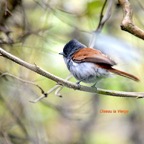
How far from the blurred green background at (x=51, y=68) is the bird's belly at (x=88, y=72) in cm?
53

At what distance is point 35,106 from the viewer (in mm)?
4004

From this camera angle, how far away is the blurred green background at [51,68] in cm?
359

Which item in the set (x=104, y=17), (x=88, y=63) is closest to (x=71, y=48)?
(x=88, y=63)

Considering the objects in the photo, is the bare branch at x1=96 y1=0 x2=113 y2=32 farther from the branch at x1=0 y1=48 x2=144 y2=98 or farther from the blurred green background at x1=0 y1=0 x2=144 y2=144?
the branch at x1=0 y1=48 x2=144 y2=98

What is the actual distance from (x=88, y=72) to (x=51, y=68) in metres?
1.26

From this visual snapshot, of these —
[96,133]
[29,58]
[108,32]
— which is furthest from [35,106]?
[96,133]

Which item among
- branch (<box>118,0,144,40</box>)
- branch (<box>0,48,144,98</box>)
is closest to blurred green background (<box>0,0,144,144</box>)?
branch (<box>0,48,144,98</box>)

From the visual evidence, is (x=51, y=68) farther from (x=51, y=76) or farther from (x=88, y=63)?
(x=51, y=76)

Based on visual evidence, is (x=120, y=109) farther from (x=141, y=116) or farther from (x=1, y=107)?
(x=1, y=107)

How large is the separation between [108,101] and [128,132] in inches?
22.8

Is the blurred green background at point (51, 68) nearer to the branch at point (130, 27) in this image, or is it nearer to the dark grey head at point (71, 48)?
the dark grey head at point (71, 48)

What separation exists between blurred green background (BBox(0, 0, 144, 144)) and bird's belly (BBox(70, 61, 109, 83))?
534 millimetres

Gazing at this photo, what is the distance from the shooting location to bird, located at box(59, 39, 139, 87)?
9.00ft

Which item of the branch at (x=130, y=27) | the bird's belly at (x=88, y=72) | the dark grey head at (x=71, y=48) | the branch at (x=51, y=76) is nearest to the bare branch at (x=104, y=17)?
the dark grey head at (x=71, y=48)
